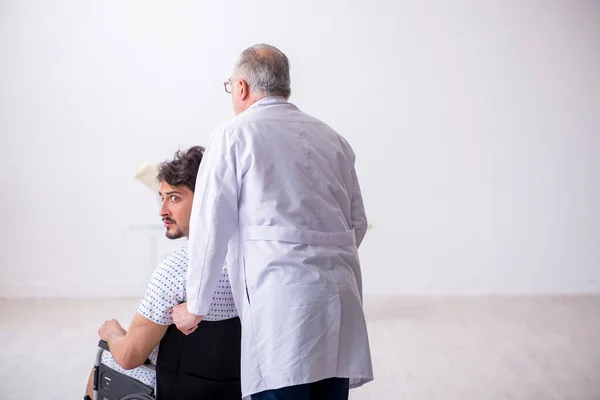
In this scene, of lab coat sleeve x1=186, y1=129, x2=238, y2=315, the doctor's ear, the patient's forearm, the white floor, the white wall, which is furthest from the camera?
the white wall

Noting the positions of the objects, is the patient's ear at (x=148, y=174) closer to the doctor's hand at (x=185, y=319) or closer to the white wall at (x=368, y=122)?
the white wall at (x=368, y=122)

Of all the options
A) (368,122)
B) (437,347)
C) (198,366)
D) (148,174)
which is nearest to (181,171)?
(198,366)

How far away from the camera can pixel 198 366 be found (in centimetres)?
169

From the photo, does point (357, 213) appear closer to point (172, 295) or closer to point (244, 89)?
point (244, 89)

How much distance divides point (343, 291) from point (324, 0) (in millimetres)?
4059

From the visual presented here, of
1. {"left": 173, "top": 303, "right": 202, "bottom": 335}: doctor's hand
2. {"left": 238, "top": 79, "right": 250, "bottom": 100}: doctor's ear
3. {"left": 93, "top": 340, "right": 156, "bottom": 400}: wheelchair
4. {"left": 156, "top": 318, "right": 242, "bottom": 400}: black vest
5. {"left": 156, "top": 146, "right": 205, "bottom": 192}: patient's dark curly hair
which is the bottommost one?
{"left": 93, "top": 340, "right": 156, "bottom": 400}: wheelchair

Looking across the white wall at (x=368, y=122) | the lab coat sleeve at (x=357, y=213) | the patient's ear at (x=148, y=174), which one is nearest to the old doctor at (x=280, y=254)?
the lab coat sleeve at (x=357, y=213)

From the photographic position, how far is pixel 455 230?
18.6ft

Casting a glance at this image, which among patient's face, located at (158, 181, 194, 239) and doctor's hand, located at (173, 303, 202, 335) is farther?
patient's face, located at (158, 181, 194, 239)

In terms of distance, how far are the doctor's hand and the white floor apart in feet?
5.63

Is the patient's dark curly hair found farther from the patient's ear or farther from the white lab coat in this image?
the patient's ear

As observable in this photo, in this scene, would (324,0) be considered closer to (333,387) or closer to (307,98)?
(307,98)

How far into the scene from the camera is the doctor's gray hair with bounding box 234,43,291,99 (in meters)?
1.80

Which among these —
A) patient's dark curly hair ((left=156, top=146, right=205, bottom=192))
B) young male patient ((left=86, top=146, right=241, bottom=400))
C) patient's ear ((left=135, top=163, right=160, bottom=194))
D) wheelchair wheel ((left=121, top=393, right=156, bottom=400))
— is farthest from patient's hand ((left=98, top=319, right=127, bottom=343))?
patient's ear ((left=135, top=163, right=160, bottom=194))
